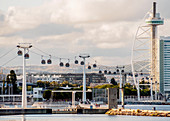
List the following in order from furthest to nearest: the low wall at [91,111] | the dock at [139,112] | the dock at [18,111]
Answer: the low wall at [91,111], the dock at [18,111], the dock at [139,112]

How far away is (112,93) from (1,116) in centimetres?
2252

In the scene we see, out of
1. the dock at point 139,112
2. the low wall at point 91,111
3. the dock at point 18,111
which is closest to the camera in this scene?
the dock at point 139,112

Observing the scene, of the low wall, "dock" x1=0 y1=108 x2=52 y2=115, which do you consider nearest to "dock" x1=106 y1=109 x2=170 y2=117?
the low wall

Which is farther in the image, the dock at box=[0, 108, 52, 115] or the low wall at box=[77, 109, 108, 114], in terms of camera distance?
the low wall at box=[77, 109, 108, 114]

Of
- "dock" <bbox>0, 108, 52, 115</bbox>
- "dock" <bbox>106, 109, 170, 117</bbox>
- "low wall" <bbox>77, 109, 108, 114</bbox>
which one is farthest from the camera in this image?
"low wall" <bbox>77, 109, 108, 114</bbox>

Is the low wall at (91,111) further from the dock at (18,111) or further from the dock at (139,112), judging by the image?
the dock at (18,111)

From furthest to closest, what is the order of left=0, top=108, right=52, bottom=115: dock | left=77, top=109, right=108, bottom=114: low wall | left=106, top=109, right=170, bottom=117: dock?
left=77, top=109, right=108, bottom=114: low wall, left=0, top=108, right=52, bottom=115: dock, left=106, top=109, right=170, bottom=117: dock

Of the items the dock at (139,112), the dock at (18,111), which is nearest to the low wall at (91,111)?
the dock at (139,112)

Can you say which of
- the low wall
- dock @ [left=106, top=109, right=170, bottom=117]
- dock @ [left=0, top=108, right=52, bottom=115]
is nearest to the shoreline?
dock @ [left=106, top=109, right=170, bottom=117]

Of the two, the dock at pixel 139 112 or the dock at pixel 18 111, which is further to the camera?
the dock at pixel 18 111

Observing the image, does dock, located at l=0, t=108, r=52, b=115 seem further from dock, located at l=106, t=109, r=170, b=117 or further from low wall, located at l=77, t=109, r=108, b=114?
dock, located at l=106, t=109, r=170, b=117

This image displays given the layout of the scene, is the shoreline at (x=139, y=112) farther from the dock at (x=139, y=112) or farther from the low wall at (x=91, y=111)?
the low wall at (x=91, y=111)

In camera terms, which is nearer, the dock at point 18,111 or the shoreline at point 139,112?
the shoreline at point 139,112

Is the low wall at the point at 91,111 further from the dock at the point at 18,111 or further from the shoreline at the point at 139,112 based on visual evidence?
the dock at the point at 18,111
